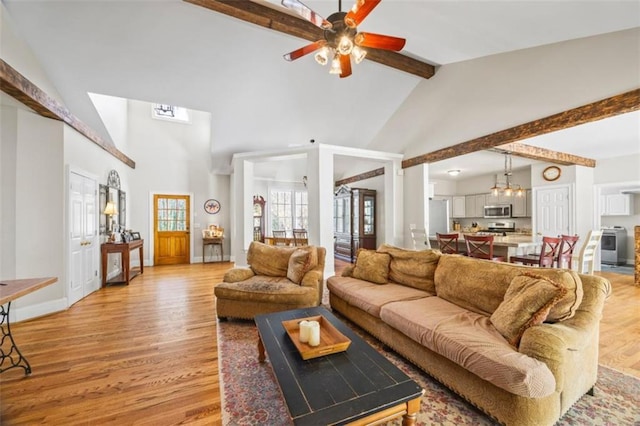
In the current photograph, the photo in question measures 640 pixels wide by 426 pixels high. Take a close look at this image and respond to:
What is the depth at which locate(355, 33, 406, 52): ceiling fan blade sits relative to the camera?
7.34 feet

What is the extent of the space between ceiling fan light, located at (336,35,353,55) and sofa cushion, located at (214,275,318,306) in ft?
7.82

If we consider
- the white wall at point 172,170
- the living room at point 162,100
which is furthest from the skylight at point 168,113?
the living room at point 162,100

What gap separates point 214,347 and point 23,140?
3604 mm

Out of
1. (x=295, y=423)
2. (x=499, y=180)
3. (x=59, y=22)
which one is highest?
(x=59, y=22)

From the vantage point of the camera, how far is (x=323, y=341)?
1777mm

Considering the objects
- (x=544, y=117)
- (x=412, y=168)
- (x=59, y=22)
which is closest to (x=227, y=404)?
(x=59, y=22)

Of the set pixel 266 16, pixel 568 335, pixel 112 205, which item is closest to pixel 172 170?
pixel 112 205

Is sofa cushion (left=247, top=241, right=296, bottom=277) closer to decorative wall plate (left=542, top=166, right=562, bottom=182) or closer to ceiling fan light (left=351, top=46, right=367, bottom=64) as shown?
ceiling fan light (left=351, top=46, right=367, bottom=64)

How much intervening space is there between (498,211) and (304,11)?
7570 millimetres

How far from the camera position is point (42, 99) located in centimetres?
319

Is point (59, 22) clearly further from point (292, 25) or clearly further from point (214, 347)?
point (214, 347)

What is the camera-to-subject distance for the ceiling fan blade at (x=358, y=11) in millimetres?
1900

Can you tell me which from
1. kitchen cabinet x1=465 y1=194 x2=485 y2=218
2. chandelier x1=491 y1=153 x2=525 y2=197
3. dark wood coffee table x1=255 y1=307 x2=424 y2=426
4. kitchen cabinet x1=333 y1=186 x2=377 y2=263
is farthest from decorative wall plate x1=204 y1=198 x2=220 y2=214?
kitchen cabinet x1=465 y1=194 x2=485 y2=218

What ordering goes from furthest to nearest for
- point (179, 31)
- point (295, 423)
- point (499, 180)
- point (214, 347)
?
point (499, 180)
point (179, 31)
point (214, 347)
point (295, 423)
